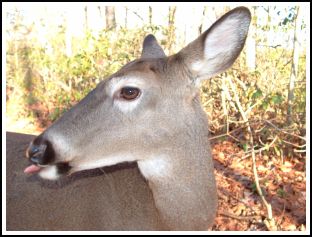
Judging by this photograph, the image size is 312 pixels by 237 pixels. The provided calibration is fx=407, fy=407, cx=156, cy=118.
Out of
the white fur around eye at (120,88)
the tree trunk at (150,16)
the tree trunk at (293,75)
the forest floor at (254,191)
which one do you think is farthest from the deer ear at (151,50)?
the tree trunk at (150,16)

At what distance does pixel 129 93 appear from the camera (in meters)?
3.25

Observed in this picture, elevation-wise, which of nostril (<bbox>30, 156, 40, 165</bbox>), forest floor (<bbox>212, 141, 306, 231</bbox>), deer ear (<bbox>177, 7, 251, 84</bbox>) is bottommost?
forest floor (<bbox>212, 141, 306, 231</bbox>)

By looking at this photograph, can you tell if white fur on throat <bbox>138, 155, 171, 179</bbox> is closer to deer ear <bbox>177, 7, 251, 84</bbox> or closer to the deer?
the deer

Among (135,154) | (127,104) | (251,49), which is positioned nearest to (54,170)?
(135,154)

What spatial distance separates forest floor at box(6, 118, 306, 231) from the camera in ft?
18.8

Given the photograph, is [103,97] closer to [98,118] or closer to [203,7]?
[98,118]

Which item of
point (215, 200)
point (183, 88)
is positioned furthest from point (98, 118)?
point (215, 200)

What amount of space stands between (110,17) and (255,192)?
16.0ft

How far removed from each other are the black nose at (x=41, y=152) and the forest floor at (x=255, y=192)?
3.39 m

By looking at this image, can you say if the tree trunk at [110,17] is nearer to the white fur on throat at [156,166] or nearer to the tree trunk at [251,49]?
the tree trunk at [251,49]

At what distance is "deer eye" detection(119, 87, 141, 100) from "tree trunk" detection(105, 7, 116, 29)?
18.9 ft

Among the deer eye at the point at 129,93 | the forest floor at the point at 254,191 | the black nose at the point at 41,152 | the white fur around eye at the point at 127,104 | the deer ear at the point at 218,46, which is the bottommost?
the forest floor at the point at 254,191

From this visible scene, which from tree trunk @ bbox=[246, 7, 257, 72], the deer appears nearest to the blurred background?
tree trunk @ bbox=[246, 7, 257, 72]

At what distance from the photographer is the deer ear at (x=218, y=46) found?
3139 mm
